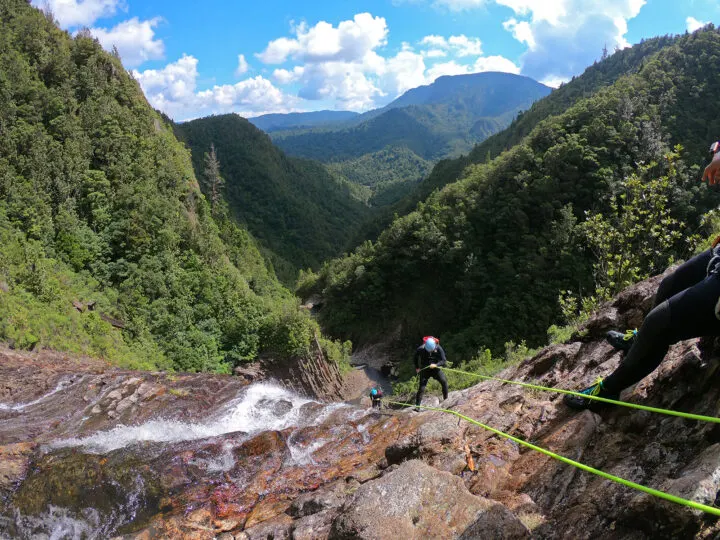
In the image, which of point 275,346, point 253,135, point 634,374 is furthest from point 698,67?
point 253,135

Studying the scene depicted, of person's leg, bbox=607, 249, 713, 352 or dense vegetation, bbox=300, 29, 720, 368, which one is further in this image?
dense vegetation, bbox=300, 29, 720, 368

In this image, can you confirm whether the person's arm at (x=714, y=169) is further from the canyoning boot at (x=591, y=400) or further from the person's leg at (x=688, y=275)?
the canyoning boot at (x=591, y=400)

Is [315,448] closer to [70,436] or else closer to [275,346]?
[70,436]

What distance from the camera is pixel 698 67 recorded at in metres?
62.6

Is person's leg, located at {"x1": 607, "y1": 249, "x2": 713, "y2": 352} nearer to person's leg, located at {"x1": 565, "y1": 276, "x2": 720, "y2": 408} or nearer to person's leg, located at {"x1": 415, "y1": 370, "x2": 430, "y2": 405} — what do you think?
person's leg, located at {"x1": 565, "y1": 276, "x2": 720, "y2": 408}

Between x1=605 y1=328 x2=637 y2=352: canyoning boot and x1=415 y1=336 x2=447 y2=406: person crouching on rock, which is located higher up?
x1=605 y1=328 x2=637 y2=352: canyoning boot

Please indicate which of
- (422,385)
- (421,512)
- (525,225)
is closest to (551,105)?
(525,225)

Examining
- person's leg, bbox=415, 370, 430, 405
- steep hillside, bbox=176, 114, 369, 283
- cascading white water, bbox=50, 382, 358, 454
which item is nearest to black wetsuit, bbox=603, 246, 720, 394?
person's leg, bbox=415, 370, 430, 405

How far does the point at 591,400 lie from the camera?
5.08m

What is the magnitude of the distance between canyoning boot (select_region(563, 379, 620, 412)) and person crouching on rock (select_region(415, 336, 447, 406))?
4.77 metres

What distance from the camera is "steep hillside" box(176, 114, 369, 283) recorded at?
385 ft

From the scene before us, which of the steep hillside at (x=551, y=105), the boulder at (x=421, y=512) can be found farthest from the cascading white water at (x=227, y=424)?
the steep hillside at (x=551, y=105)

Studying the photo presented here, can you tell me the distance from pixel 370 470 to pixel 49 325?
16055 mm

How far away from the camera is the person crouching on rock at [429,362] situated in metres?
10.1
